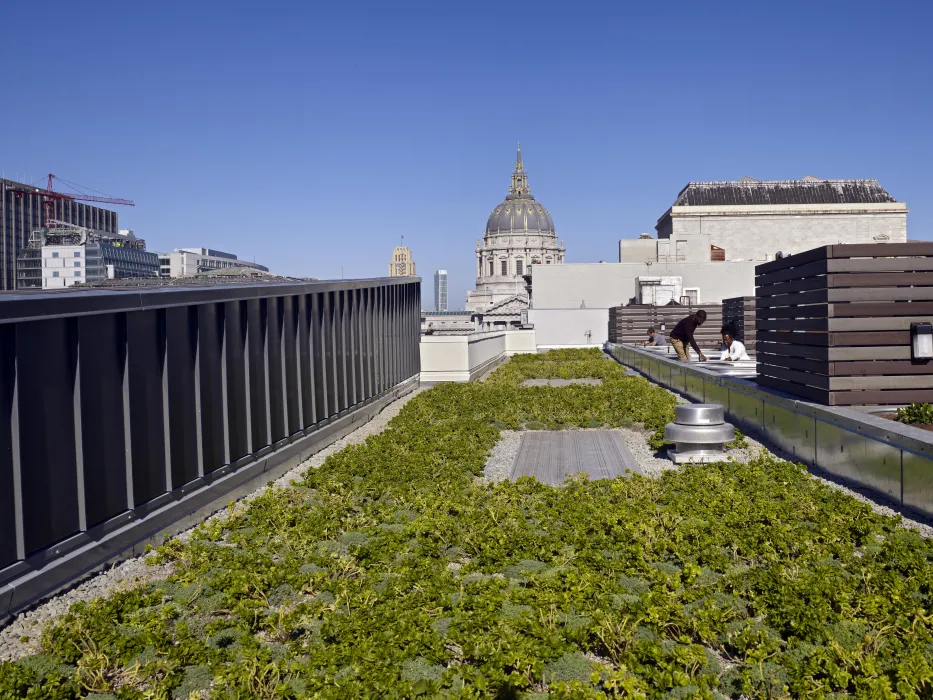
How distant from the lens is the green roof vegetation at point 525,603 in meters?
4.59

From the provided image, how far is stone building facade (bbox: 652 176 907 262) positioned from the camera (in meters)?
83.8

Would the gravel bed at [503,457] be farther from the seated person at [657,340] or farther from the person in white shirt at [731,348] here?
the seated person at [657,340]

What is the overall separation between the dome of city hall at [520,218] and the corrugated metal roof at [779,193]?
320 ft

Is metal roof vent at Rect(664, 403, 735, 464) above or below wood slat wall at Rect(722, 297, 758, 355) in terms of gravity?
below

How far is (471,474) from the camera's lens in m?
10.5

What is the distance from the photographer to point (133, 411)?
310 inches

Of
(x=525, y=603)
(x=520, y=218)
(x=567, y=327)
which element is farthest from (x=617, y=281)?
(x=520, y=218)

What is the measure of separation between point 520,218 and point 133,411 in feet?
596

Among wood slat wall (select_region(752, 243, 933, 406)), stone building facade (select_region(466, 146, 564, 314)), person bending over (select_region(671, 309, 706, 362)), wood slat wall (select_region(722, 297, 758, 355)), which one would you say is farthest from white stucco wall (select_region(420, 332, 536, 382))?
stone building facade (select_region(466, 146, 564, 314))

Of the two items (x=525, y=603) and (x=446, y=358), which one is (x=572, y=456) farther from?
(x=446, y=358)

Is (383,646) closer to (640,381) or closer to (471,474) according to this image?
(471,474)

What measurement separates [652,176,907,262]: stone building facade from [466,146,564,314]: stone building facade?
9113cm

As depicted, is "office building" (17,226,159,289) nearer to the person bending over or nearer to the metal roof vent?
the person bending over

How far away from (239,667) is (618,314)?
38.4 meters
